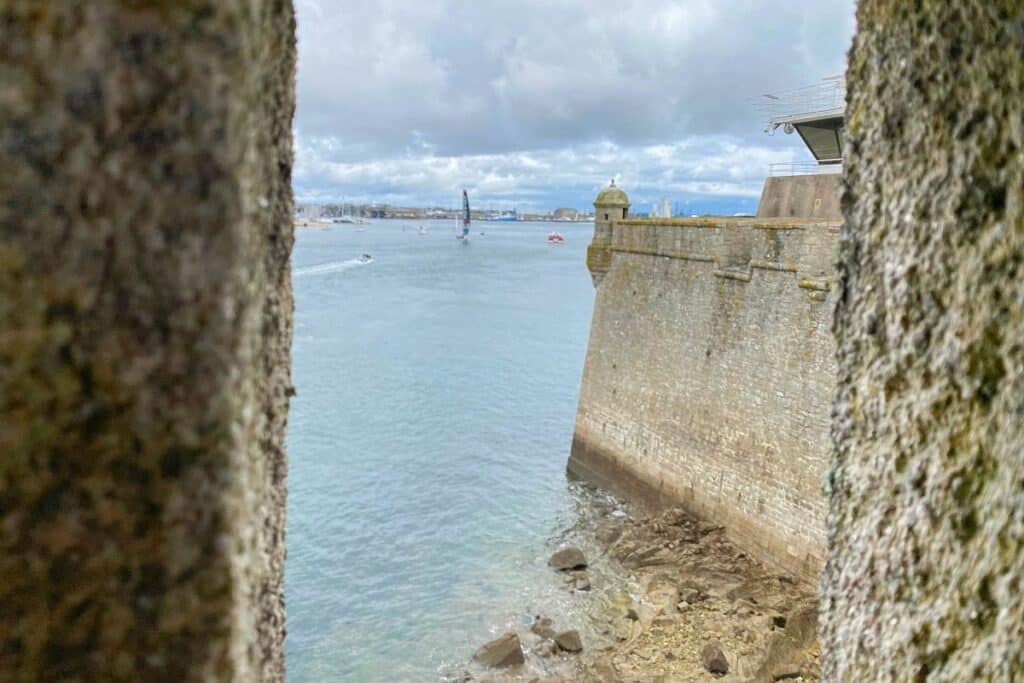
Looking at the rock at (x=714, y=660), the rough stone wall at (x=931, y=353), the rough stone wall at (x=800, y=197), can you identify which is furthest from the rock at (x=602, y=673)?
the rough stone wall at (x=800, y=197)

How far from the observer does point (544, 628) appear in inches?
422

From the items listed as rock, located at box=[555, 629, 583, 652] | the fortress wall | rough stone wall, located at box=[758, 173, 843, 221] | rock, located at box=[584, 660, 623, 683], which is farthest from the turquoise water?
rough stone wall, located at box=[758, 173, 843, 221]

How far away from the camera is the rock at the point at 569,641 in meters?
10.2

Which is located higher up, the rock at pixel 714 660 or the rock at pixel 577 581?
the rock at pixel 714 660

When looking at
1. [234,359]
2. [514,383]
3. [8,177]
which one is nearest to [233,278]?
[234,359]

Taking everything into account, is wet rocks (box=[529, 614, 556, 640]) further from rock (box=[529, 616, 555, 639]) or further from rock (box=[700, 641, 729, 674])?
rock (box=[700, 641, 729, 674])

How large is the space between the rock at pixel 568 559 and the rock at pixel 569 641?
2161 mm

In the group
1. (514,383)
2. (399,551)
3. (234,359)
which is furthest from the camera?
(514,383)

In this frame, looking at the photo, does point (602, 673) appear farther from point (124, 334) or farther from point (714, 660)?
point (124, 334)

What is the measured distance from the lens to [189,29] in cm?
93

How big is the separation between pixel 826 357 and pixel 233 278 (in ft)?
34.4

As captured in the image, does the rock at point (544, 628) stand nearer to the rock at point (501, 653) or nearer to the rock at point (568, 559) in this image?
the rock at point (501, 653)

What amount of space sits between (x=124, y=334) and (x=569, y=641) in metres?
10.5

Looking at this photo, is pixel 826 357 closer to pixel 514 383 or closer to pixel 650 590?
pixel 650 590
